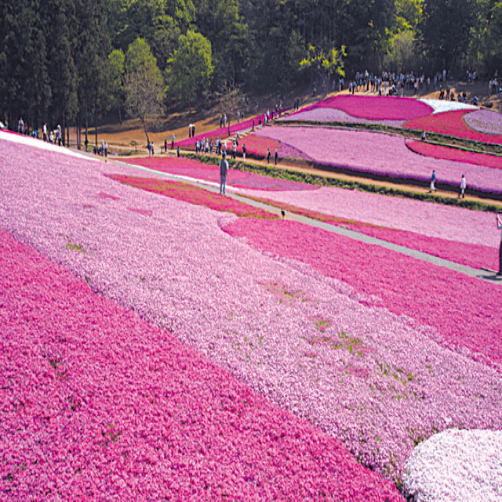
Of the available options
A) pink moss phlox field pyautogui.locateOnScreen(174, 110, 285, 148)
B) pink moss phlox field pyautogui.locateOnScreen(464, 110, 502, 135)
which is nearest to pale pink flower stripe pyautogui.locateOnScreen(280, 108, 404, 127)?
pink moss phlox field pyautogui.locateOnScreen(174, 110, 285, 148)

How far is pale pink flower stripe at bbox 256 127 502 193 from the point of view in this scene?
4616cm

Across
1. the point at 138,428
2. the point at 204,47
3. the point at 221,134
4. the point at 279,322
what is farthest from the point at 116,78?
the point at 138,428

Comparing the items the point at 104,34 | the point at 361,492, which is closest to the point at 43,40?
the point at 104,34

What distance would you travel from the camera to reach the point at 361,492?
7.37 meters

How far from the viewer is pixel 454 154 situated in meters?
52.8

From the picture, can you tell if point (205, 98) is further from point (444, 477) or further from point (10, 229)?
point (444, 477)

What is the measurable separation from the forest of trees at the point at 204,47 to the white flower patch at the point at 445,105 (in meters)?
A: 16.3

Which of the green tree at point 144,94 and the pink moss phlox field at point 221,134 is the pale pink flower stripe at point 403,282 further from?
the green tree at point 144,94

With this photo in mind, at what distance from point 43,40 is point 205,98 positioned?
56079 mm

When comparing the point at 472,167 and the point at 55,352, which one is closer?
the point at 55,352

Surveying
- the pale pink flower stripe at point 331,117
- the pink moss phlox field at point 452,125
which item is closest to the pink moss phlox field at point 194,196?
the pink moss phlox field at point 452,125

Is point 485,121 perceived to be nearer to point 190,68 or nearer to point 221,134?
point 221,134

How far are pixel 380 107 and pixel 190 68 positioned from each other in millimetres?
52276

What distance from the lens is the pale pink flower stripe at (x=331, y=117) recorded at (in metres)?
66.1
